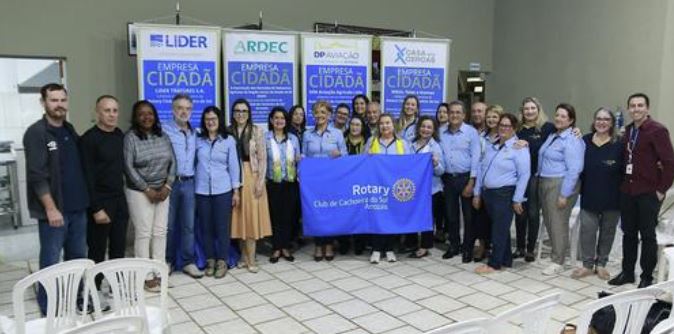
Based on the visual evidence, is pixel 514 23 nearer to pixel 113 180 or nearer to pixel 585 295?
pixel 585 295

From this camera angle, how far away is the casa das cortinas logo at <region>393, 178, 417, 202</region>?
465 cm

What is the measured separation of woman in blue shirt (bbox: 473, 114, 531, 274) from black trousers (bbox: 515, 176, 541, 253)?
12.3 inches

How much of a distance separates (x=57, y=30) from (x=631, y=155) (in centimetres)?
499

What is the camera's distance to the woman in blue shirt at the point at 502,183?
4215mm

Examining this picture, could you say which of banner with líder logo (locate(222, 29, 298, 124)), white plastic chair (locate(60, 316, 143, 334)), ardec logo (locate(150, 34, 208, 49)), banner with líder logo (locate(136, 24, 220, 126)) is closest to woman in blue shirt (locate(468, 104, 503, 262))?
banner with líder logo (locate(222, 29, 298, 124))

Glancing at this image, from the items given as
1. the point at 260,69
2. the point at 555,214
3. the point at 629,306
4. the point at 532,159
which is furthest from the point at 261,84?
the point at 629,306

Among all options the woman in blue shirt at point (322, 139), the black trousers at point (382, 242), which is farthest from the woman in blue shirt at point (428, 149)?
the woman in blue shirt at point (322, 139)

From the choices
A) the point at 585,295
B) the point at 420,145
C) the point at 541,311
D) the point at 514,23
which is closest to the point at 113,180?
the point at 420,145

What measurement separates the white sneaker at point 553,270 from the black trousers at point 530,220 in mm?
332

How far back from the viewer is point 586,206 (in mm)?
4234

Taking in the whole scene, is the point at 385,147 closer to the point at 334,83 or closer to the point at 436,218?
the point at 436,218

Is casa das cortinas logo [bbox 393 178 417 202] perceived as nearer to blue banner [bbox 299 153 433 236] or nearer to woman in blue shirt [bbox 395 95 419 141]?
blue banner [bbox 299 153 433 236]

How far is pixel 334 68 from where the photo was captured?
557cm

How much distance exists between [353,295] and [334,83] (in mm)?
2466
